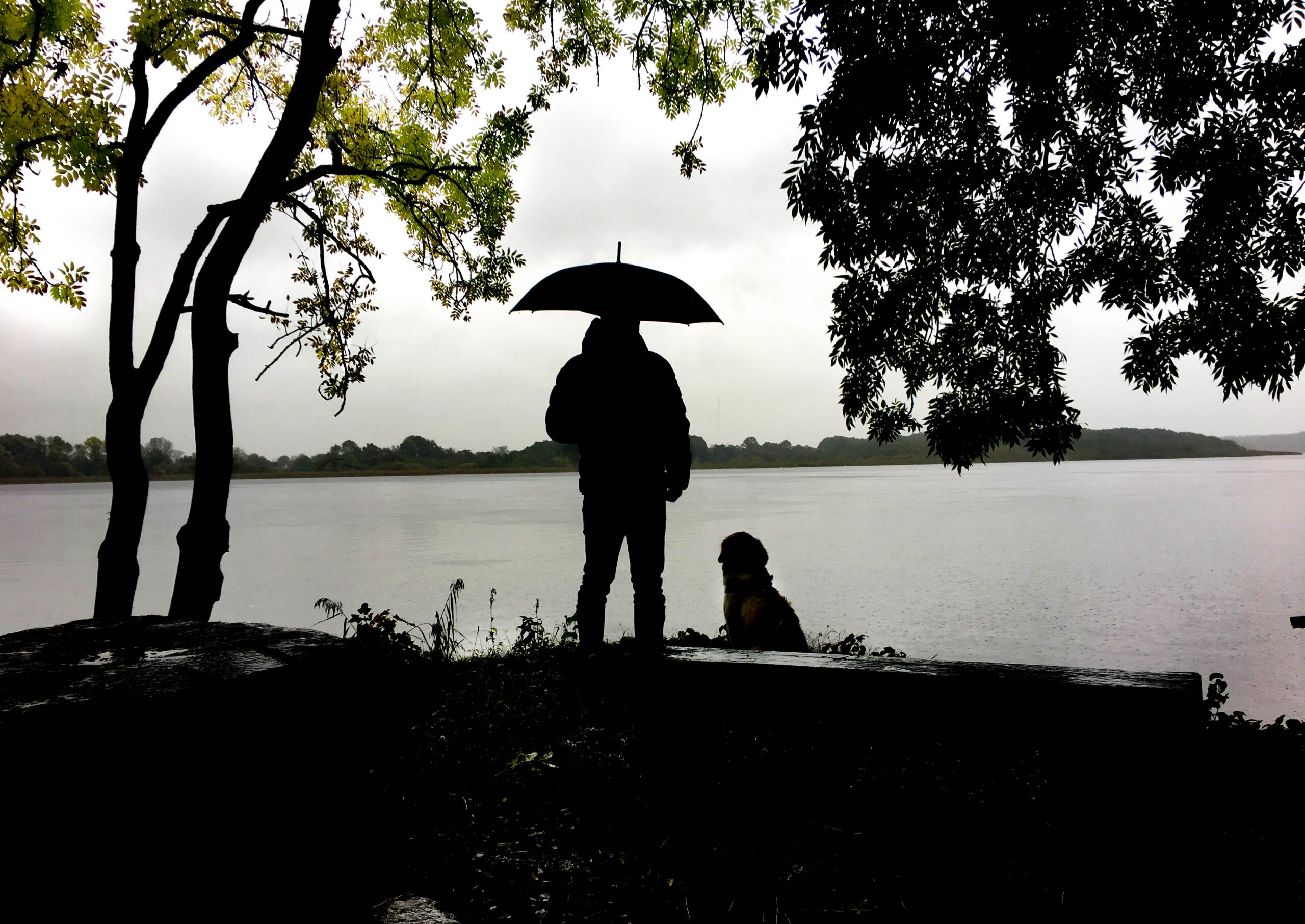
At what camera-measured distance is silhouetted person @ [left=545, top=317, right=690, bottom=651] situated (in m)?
4.32

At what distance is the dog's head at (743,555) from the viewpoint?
508 centimetres

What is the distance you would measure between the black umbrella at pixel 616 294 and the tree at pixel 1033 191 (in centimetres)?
117

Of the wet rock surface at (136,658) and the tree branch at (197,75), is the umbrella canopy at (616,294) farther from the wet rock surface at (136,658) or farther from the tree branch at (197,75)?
the tree branch at (197,75)

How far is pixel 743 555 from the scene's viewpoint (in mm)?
5121

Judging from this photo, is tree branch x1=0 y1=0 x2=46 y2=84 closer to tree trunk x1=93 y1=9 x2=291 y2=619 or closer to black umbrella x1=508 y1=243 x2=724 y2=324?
tree trunk x1=93 y1=9 x2=291 y2=619

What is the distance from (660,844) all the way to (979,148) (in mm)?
4939

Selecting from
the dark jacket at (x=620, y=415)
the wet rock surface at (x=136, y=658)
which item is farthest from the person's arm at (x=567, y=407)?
the wet rock surface at (x=136, y=658)

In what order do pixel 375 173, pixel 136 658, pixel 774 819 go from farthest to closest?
pixel 375 173 → pixel 774 819 → pixel 136 658

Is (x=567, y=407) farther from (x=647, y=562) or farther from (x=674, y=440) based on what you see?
(x=647, y=562)

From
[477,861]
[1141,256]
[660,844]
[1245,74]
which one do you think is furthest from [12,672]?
[1245,74]

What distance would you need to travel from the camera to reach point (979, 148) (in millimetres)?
4812

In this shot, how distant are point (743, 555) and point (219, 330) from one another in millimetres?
4770

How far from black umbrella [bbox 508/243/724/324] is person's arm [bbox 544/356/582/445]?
447 mm

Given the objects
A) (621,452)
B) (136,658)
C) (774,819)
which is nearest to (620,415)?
(621,452)
